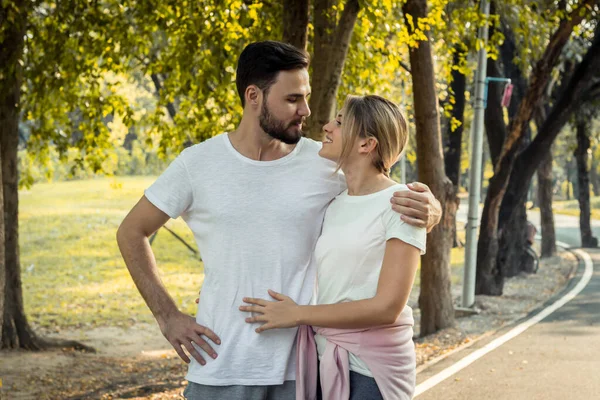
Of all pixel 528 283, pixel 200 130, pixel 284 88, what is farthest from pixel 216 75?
pixel 528 283

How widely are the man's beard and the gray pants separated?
0.96 m

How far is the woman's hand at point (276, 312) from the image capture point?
138 inches

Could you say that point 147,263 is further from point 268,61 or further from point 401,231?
point 401,231

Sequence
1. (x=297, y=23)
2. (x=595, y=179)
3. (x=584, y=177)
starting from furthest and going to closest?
1. (x=595, y=179)
2. (x=584, y=177)
3. (x=297, y=23)

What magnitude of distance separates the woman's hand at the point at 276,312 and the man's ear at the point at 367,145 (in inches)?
25.1

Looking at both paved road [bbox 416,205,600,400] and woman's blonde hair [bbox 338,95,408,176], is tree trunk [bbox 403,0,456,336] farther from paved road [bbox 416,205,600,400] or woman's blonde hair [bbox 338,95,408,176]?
woman's blonde hair [bbox 338,95,408,176]

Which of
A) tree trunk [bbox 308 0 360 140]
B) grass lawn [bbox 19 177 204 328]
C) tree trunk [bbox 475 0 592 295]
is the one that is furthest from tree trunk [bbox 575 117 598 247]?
tree trunk [bbox 308 0 360 140]

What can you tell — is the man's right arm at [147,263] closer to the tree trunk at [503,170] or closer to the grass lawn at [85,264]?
the grass lawn at [85,264]

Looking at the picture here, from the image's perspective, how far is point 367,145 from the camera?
3.58 metres

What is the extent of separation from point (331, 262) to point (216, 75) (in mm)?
7662

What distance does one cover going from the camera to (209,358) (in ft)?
11.8

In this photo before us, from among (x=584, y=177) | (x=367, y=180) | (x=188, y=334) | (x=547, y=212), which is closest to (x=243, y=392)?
(x=188, y=334)

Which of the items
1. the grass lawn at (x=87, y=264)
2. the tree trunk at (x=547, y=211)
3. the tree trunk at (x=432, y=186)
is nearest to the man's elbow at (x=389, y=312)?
the tree trunk at (x=432, y=186)

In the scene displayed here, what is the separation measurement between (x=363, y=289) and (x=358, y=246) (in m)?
0.16
